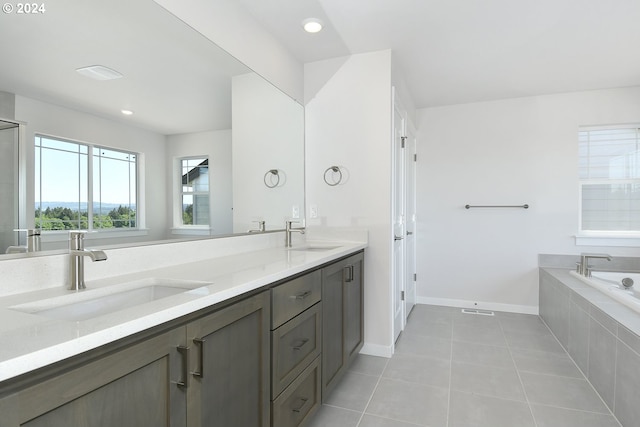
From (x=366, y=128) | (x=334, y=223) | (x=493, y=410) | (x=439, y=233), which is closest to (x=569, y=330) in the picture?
(x=493, y=410)

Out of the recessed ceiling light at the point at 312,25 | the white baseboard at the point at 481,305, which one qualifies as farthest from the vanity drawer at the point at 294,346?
the white baseboard at the point at 481,305

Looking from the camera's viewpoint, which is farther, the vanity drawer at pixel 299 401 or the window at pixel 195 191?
the window at pixel 195 191

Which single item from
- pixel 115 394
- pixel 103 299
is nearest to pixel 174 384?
pixel 115 394

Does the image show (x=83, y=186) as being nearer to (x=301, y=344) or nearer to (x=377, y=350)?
(x=301, y=344)

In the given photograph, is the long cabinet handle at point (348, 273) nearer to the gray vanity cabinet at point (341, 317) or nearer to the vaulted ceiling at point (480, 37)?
the gray vanity cabinet at point (341, 317)

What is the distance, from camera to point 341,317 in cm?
214

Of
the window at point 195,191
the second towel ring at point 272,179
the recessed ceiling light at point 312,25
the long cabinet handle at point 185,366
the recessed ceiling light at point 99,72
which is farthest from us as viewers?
the second towel ring at point 272,179

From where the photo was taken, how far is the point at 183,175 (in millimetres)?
1671

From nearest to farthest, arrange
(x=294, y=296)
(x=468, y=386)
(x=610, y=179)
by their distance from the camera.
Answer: (x=294, y=296) → (x=468, y=386) → (x=610, y=179)

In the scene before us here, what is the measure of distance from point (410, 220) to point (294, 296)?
251cm

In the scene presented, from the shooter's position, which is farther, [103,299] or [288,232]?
[288,232]

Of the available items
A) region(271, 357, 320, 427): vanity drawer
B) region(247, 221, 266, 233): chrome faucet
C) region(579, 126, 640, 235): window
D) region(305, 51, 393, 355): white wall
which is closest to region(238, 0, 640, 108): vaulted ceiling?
region(305, 51, 393, 355): white wall

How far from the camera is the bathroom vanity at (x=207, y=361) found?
66 cm

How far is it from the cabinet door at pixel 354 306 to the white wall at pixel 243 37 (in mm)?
1405
